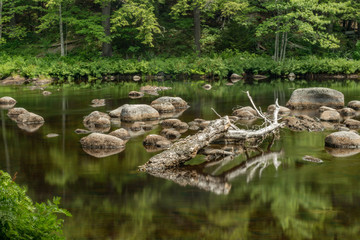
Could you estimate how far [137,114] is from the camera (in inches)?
622

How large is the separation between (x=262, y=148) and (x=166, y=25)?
29094mm

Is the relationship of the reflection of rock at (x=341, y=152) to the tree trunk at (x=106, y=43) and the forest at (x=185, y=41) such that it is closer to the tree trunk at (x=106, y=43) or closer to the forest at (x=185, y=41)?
the forest at (x=185, y=41)

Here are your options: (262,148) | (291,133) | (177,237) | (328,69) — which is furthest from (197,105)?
(328,69)

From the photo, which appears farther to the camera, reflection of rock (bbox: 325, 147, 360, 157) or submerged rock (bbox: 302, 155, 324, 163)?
reflection of rock (bbox: 325, 147, 360, 157)

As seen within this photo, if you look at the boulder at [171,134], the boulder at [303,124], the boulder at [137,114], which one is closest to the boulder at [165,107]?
the boulder at [137,114]

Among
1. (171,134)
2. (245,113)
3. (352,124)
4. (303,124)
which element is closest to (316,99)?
(245,113)

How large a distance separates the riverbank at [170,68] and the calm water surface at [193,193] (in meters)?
18.8

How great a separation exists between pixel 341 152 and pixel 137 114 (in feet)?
23.6

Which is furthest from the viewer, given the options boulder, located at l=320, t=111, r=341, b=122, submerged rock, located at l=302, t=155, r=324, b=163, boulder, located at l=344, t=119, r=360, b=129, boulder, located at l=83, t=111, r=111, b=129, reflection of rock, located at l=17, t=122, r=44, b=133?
boulder, located at l=320, t=111, r=341, b=122

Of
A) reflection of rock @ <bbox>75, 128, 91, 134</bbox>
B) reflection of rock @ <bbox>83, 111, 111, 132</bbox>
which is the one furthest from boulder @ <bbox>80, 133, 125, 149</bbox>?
reflection of rock @ <bbox>83, 111, 111, 132</bbox>

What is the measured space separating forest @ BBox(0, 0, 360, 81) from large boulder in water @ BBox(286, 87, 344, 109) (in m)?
13.1

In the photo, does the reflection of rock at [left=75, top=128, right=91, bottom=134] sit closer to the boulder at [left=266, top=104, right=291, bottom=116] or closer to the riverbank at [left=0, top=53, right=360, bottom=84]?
the boulder at [left=266, top=104, right=291, bottom=116]

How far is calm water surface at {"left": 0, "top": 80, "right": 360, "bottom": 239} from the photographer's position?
6.75 meters

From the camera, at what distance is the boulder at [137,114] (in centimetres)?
1571
